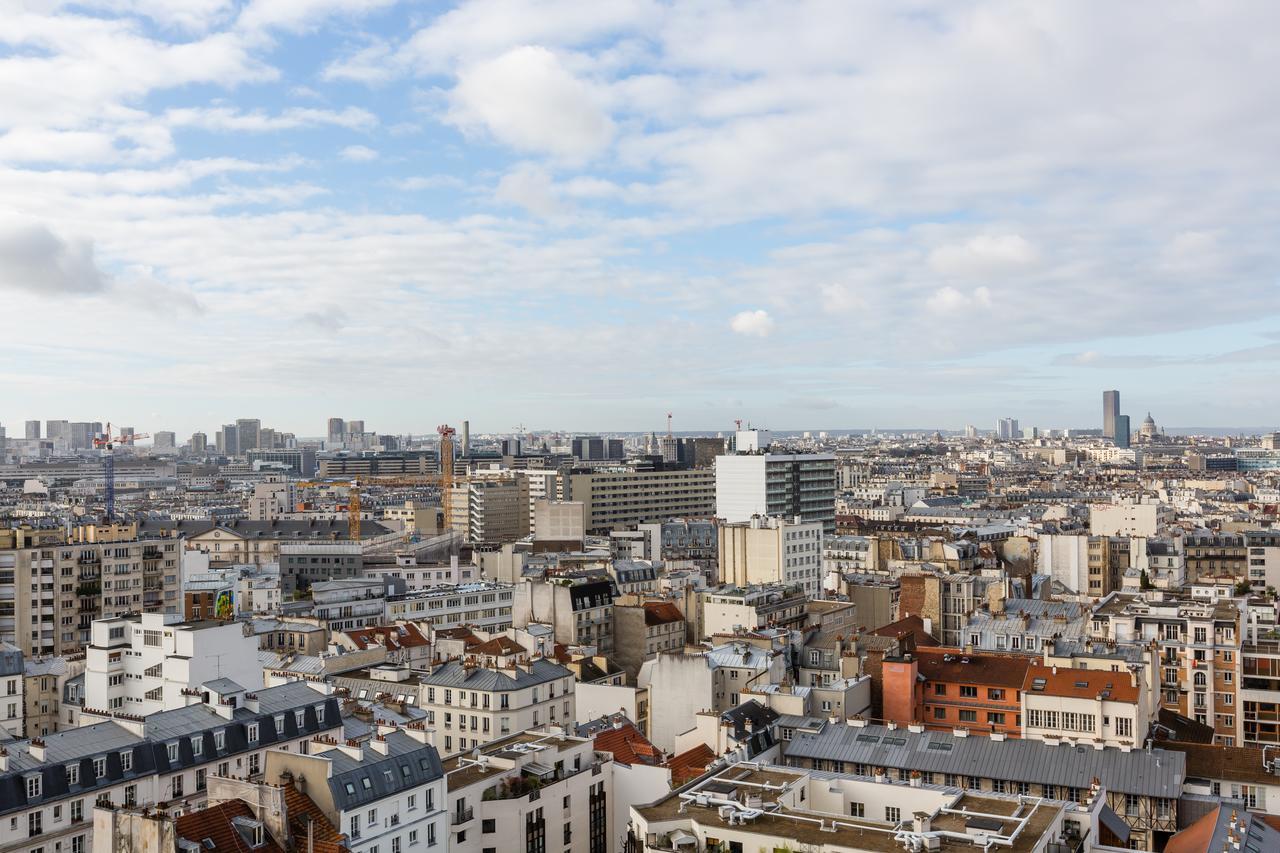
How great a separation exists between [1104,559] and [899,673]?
7467 centimetres

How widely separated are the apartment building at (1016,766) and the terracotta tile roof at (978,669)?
11320 mm

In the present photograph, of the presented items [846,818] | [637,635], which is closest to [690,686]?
[637,635]

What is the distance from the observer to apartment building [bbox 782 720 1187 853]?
49750 millimetres

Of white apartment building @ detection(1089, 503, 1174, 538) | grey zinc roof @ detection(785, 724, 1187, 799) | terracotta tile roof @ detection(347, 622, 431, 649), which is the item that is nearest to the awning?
grey zinc roof @ detection(785, 724, 1187, 799)

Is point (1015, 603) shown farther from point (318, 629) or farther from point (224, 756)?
point (224, 756)

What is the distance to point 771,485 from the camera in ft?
487

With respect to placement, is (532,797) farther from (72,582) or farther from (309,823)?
(72,582)

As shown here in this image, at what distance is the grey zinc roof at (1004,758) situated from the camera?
5072cm

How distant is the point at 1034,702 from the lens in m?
64.0

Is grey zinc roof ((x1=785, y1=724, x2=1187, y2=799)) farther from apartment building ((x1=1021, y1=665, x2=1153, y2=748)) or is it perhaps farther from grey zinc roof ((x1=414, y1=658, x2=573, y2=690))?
grey zinc roof ((x1=414, y1=658, x2=573, y2=690))

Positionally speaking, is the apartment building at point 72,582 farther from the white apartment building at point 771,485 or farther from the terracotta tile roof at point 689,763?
the white apartment building at point 771,485

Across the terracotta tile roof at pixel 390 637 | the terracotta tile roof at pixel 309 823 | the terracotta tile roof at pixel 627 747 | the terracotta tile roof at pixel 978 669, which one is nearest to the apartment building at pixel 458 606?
the terracotta tile roof at pixel 390 637

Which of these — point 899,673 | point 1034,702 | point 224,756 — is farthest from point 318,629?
point 1034,702

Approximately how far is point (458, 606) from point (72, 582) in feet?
110
